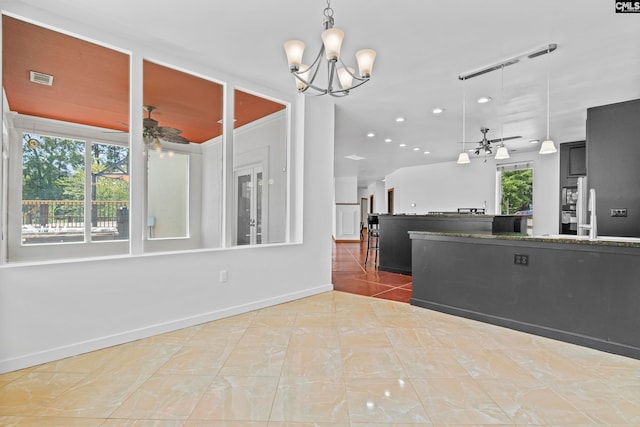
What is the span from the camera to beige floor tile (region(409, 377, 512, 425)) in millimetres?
1731

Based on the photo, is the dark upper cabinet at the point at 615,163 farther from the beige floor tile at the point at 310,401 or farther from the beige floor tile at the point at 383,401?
the beige floor tile at the point at 310,401

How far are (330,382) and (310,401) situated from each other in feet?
0.80

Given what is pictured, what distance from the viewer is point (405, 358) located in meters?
2.46

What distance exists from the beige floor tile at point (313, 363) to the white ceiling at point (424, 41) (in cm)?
266

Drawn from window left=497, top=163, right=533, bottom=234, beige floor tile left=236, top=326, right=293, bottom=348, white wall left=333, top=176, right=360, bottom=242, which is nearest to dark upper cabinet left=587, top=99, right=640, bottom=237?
beige floor tile left=236, top=326, right=293, bottom=348

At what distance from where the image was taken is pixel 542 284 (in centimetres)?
292

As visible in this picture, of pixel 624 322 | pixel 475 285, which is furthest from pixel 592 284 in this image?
pixel 475 285

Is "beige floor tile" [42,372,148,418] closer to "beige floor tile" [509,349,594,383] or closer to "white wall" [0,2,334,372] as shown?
"white wall" [0,2,334,372]

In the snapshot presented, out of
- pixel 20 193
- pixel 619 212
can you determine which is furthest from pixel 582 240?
pixel 20 193

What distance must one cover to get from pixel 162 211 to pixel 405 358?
275cm

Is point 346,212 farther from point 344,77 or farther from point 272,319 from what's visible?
point 344,77

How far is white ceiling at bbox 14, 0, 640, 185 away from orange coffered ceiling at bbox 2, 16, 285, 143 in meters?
0.25

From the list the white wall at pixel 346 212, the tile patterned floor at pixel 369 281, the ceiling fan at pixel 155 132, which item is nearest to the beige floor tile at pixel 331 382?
the tile patterned floor at pixel 369 281

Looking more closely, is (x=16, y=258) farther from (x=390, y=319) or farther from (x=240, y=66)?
(x=390, y=319)
